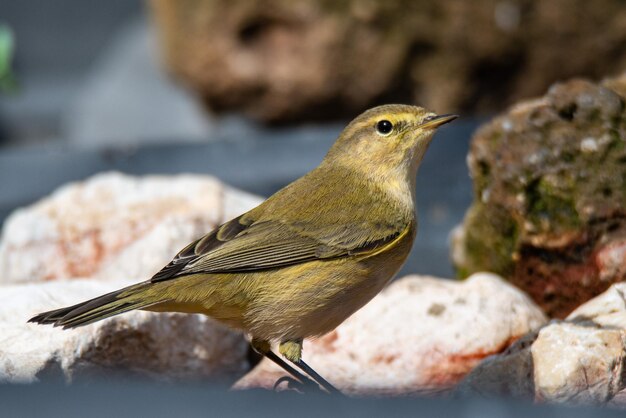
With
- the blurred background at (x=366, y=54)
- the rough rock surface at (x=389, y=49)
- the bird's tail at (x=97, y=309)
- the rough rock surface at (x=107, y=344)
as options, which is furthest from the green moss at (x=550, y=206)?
the rough rock surface at (x=389, y=49)

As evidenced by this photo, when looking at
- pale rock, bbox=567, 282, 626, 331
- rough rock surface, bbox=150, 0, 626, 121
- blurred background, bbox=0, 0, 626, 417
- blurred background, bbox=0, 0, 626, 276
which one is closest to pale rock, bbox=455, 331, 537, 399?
pale rock, bbox=567, 282, 626, 331

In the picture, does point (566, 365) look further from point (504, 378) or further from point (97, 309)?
point (97, 309)

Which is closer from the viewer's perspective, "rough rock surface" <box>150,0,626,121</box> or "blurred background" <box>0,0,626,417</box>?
"blurred background" <box>0,0,626,417</box>

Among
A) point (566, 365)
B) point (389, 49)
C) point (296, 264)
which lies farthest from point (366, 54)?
point (566, 365)

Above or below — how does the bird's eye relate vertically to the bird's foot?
above

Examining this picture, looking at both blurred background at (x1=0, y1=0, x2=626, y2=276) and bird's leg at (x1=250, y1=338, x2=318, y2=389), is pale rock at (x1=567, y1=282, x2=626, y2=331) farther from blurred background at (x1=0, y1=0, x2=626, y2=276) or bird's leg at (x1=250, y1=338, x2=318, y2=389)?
blurred background at (x1=0, y1=0, x2=626, y2=276)

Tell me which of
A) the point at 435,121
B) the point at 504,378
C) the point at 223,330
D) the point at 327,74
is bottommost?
the point at 504,378

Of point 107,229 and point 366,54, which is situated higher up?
point 366,54
